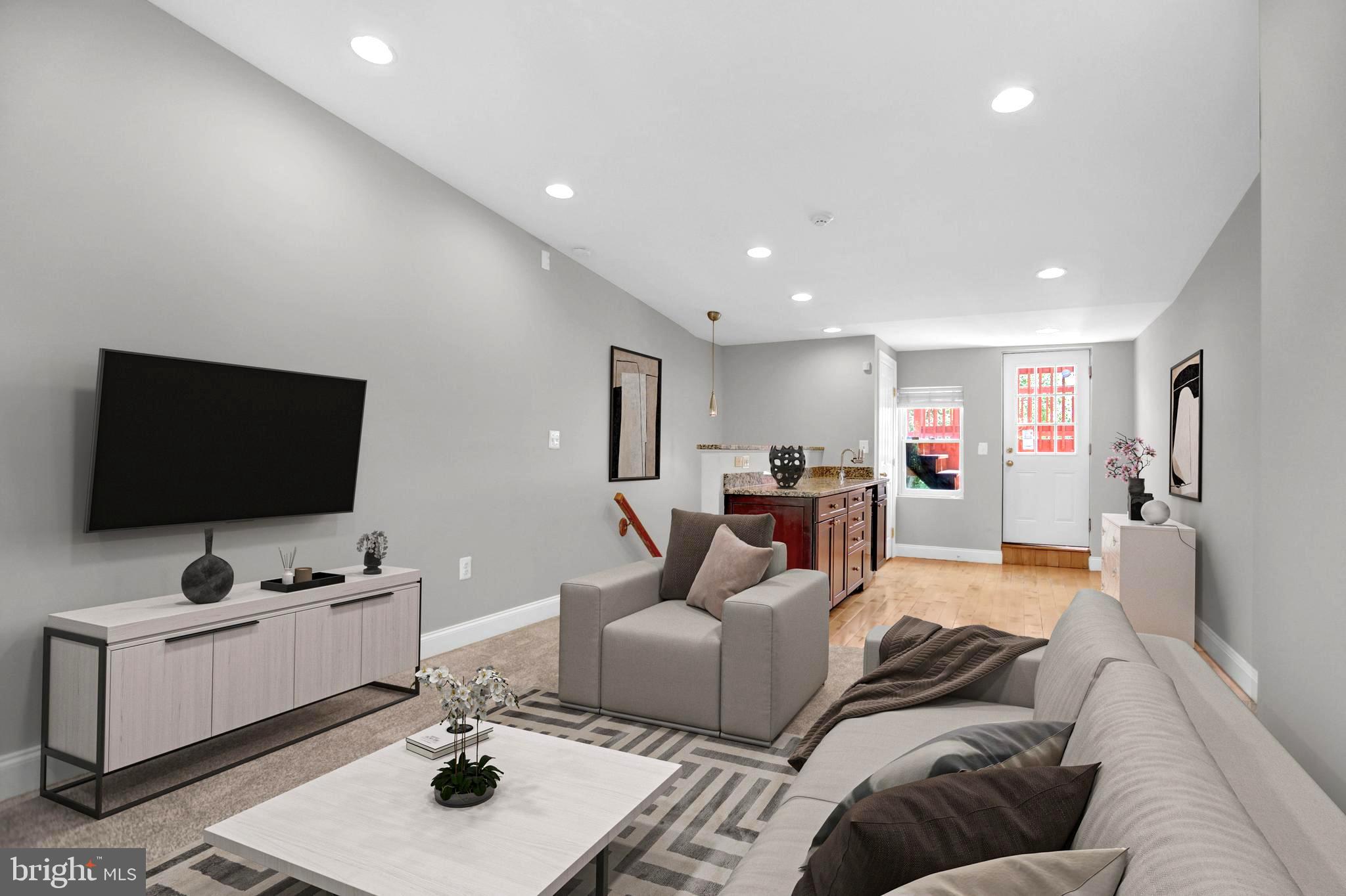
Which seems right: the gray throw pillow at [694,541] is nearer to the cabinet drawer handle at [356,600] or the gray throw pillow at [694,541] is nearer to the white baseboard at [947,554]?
the cabinet drawer handle at [356,600]

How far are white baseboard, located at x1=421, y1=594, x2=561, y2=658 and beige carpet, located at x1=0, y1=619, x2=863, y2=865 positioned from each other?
271 mm

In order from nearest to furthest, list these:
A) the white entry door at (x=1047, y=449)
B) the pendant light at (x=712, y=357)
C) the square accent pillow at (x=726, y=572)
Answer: the square accent pillow at (x=726, y=572) → the pendant light at (x=712, y=357) → the white entry door at (x=1047, y=449)

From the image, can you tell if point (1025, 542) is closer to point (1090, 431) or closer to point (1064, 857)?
point (1090, 431)

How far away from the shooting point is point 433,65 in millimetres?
2729

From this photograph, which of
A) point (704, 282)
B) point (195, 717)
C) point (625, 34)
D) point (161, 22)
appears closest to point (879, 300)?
point (704, 282)

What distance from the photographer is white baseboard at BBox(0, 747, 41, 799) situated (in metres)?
2.18

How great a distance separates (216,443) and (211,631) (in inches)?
29.1

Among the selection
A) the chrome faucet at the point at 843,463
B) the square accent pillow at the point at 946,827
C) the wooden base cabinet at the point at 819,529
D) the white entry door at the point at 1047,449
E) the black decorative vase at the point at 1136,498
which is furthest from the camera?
the white entry door at the point at 1047,449

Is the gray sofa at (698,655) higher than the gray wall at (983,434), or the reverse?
the gray wall at (983,434)

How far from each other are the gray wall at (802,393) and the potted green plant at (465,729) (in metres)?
6.03

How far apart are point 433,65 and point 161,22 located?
974mm

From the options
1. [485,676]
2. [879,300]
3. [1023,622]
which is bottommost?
[1023,622]

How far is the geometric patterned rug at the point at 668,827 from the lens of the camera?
1.77 metres

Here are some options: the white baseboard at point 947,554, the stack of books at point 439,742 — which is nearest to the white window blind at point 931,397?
the white baseboard at point 947,554
